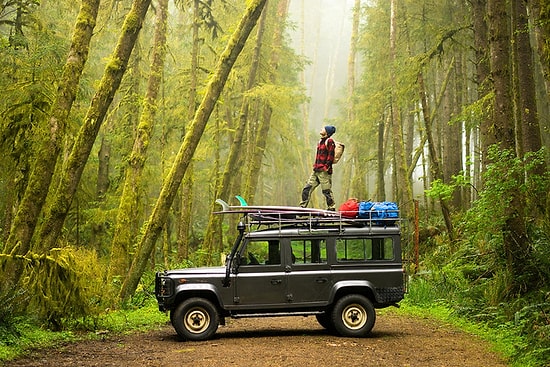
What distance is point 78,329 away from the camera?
11242 mm

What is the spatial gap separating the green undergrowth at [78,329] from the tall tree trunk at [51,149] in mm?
1406

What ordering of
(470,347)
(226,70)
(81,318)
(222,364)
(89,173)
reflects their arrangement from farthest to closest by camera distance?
(89,173), (226,70), (81,318), (470,347), (222,364)

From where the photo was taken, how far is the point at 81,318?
11.4 meters

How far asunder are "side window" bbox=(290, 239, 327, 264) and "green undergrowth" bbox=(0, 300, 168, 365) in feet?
11.7

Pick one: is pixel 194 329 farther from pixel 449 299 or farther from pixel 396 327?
pixel 449 299

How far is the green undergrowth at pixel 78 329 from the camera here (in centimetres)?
884

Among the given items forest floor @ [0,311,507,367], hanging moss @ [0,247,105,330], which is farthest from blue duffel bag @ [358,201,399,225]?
hanging moss @ [0,247,105,330]

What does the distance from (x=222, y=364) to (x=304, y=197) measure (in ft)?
16.8

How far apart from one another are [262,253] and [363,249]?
72.7 inches

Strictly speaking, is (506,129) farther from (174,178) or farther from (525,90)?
(174,178)

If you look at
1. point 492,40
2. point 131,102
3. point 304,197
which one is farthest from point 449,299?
point 131,102

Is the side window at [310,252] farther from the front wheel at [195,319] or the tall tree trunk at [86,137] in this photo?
the tall tree trunk at [86,137]

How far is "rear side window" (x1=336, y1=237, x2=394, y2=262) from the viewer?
11.1 metres

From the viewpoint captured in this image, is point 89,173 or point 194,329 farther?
point 89,173
